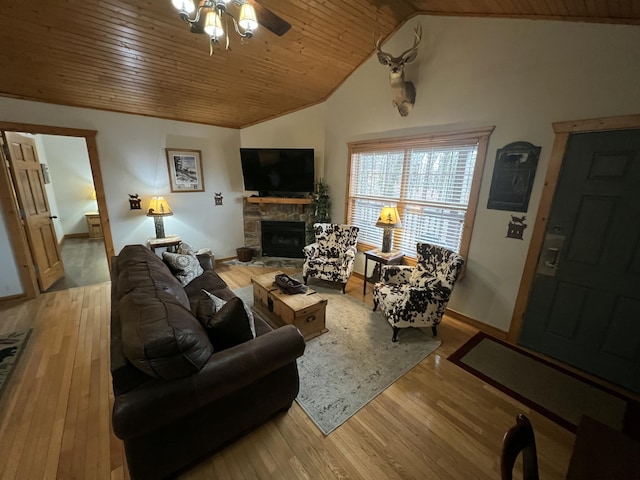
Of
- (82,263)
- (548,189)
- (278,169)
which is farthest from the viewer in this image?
(82,263)

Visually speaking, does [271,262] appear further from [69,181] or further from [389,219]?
[69,181]

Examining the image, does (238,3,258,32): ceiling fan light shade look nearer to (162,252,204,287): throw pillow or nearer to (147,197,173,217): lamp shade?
(162,252,204,287): throw pillow

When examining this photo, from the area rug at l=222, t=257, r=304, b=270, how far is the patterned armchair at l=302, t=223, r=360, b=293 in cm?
92

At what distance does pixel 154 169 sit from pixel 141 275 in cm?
290

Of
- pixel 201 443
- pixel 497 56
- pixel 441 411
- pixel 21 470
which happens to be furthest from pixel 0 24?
pixel 441 411

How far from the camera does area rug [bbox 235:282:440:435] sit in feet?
6.10

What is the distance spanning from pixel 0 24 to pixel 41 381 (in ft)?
9.25

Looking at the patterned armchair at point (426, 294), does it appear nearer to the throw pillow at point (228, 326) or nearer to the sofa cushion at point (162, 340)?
the throw pillow at point (228, 326)

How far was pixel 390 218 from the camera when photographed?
324 cm

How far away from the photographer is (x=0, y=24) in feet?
6.56

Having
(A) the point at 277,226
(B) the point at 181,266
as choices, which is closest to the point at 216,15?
(B) the point at 181,266

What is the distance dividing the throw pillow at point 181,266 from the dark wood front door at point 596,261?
3452 millimetres

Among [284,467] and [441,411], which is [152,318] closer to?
[284,467]

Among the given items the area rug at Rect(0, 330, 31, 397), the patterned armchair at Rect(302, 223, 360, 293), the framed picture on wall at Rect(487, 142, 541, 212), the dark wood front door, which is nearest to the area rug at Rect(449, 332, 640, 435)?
the dark wood front door
